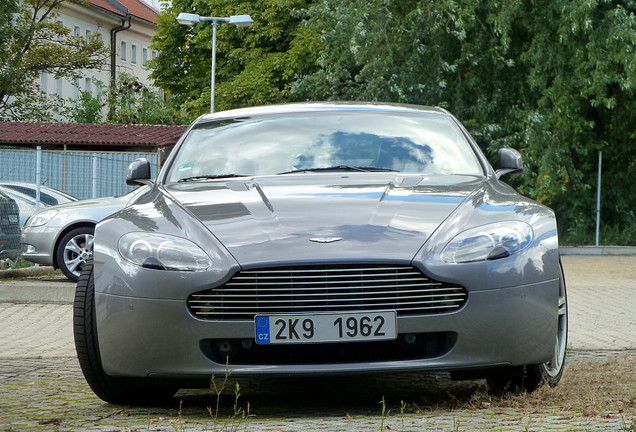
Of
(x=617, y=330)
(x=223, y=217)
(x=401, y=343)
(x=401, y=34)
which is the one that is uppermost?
(x=401, y=34)

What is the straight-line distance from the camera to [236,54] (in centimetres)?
4775

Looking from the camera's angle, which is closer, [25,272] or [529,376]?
[529,376]

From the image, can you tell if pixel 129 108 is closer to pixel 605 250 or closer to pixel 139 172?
pixel 605 250

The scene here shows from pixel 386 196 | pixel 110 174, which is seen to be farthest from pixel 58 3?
pixel 386 196

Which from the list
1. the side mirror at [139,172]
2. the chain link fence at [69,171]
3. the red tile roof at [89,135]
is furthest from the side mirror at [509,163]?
the red tile roof at [89,135]

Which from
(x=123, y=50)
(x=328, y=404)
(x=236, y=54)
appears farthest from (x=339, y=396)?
(x=123, y=50)

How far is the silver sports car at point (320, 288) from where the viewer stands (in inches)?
200

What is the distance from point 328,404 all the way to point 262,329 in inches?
32.2

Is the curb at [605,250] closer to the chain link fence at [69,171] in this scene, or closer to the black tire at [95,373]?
the chain link fence at [69,171]

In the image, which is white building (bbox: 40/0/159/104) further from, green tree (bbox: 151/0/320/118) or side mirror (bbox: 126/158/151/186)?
side mirror (bbox: 126/158/151/186)

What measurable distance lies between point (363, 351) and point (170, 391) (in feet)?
3.64

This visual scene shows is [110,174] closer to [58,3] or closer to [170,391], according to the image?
[170,391]

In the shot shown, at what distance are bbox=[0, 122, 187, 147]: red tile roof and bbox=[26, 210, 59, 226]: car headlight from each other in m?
17.3

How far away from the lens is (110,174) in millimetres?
25047
